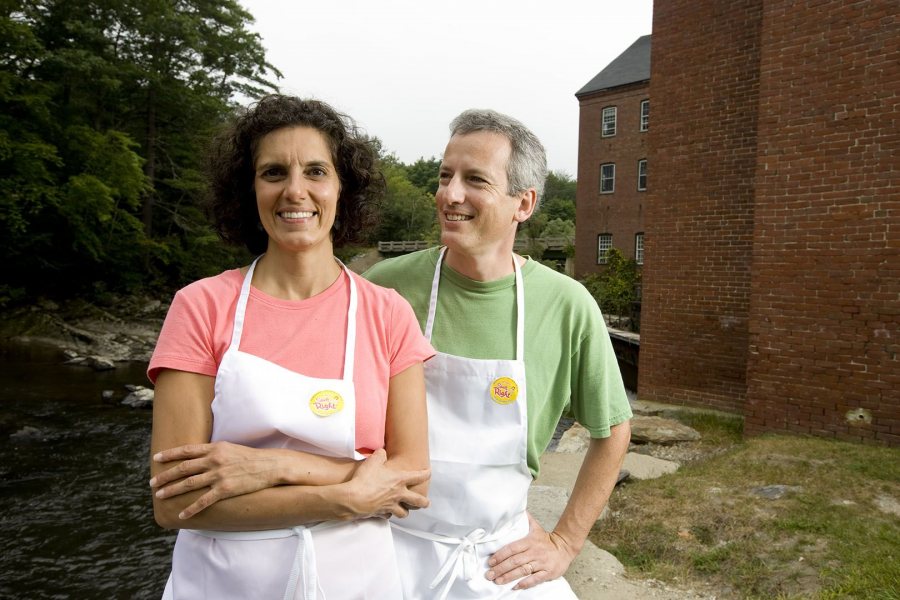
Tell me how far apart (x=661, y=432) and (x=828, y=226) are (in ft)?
10.5

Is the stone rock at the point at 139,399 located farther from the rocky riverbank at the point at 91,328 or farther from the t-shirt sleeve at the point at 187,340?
the t-shirt sleeve at the point at 187,340

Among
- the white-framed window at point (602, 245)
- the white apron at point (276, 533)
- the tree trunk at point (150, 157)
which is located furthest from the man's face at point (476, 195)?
the white-framed window at point (602, 245)

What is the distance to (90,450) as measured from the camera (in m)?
10.8

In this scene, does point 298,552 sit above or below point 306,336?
below

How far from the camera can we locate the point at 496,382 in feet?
7.32

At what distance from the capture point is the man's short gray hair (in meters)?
2.36

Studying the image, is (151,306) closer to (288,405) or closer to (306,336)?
(306,336)

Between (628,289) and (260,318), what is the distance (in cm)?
2360

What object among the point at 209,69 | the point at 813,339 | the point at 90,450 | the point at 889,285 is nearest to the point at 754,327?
the point at 813,339

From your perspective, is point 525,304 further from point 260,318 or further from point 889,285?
point 889,285

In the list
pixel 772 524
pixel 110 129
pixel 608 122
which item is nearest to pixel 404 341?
pixel 772 524

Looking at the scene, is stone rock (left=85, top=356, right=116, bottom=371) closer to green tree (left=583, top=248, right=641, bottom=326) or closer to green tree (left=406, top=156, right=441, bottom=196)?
green tree (left=583, top=248, right=641, bottom=326)

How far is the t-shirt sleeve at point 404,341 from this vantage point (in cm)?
188

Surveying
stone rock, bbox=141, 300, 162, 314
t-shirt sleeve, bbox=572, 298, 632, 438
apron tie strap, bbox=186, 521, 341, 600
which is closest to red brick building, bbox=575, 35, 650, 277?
stone rock, bbox=141, 300, 162, 314
